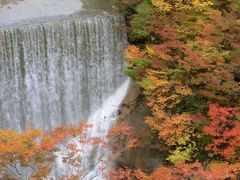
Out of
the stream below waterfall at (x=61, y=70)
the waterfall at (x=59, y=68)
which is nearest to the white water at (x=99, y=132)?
the stream below waterfall at (x=61, y=70)

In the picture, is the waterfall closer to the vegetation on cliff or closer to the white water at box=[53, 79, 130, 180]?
the white water at box=[53, 79, 130, 180]

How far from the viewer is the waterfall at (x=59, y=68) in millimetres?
12586

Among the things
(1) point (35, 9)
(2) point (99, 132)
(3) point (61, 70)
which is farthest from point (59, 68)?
(1) point (35, 9)

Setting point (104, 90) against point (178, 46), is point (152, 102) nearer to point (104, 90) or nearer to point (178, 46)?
point (178, 46)

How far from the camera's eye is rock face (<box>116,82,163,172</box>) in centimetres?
1191

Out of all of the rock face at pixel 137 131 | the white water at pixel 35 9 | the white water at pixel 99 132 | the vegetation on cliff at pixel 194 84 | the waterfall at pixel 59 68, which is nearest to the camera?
the vegetation on cliff at pixel 194 84

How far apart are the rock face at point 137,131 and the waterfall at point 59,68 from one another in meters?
0.75

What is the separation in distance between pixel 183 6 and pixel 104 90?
11.6 ft

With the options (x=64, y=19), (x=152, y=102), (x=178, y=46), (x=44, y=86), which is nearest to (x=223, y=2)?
(x=178, y=46)

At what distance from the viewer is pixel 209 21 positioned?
39.3 ft

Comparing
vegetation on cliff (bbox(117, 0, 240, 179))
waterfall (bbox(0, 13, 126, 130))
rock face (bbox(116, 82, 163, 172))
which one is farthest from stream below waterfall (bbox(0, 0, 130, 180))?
vegetation on cliff (bbox(117, 0, 240, 179))

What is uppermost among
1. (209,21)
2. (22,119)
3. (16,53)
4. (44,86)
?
(209,21)

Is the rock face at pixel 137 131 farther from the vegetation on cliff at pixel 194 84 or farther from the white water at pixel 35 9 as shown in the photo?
the white water at pixel 35 9

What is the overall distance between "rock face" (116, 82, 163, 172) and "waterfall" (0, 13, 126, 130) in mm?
746
